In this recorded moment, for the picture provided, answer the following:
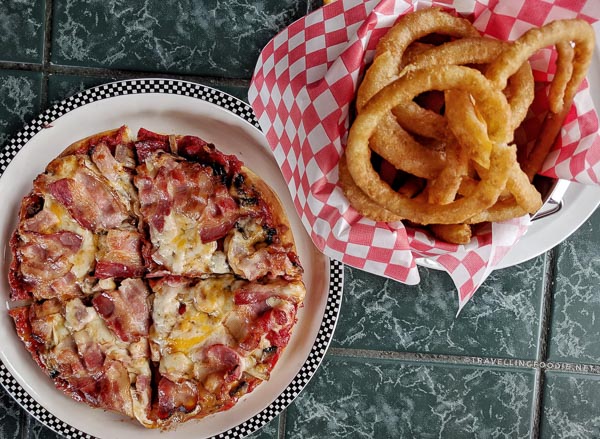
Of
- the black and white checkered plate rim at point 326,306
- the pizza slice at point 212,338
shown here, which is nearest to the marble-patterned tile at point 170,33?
the black and white checkered plate rim at point 326,306

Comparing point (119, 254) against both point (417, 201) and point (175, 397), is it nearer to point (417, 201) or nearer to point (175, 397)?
point (175, 397)

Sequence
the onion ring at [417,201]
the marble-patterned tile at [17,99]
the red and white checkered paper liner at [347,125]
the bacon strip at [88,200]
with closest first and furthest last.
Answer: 1. the onion ring at [417,201]
2. the red and white checkered paper liner at [347,125]
3. the bacon strip at [88,200]
4. the marble-patterned tile at [17,99]

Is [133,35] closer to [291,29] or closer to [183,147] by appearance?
[183,147]

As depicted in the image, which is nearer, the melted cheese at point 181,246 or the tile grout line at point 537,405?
the melted cheese at point 181,246

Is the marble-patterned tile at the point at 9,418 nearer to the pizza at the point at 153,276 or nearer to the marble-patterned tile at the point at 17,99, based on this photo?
the pizza at the point at 153,276

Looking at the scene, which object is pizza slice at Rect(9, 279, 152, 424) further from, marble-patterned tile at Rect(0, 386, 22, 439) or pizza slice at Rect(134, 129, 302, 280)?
marble-patterned tile at Rect(0, 386, 22, 439)

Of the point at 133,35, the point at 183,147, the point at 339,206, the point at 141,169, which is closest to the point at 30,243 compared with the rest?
the point at 141,169
